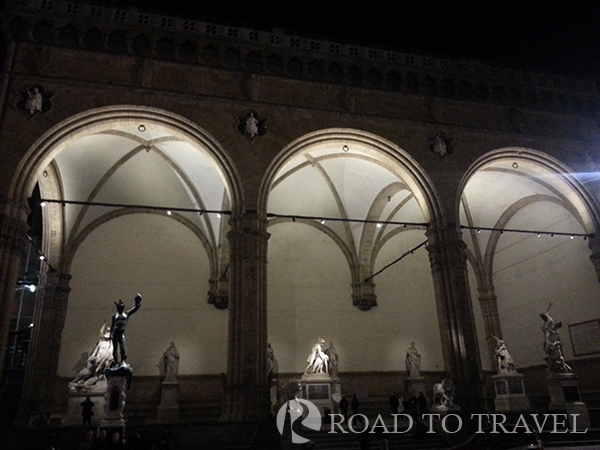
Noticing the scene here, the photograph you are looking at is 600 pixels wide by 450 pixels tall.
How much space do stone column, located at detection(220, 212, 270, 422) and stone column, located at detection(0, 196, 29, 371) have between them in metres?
4.22

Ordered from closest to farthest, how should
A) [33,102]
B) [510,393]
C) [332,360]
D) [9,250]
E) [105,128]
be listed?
[9,250]
[33,102]
[105,128]
[510,393]
[332,360]

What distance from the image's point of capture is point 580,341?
1509 centimetres

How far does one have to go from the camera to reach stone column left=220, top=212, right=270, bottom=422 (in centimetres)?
973

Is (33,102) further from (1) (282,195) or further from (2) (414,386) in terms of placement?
(2) (414,386)

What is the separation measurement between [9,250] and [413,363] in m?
13.0

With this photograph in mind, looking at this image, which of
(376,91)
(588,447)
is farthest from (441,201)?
(588,447)

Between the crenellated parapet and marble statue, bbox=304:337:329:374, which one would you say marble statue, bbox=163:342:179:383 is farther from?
the crenellated parapet

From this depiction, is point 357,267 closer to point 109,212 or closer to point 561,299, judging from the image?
point 561,299

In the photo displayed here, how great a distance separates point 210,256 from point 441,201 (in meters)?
8.14

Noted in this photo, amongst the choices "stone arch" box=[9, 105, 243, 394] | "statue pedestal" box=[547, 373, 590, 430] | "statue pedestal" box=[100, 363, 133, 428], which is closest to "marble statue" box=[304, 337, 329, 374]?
"stone arch" box=[9, 105, 243, 394]

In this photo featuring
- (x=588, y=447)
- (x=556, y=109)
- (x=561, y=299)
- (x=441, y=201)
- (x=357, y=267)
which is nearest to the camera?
(x=588, y=447)

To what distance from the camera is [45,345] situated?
14.1 m

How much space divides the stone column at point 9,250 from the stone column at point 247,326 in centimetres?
422

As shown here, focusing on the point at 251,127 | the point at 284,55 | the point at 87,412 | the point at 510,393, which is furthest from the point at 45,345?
the point at 510,393
